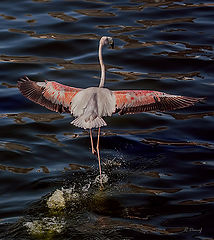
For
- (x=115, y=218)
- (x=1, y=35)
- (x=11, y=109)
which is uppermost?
(x=1, y=35)

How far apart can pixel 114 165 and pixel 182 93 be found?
318 centimetres

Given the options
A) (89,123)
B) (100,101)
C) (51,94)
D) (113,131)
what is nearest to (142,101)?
(100,101)

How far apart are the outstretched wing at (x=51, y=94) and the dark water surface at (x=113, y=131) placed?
3.12ft

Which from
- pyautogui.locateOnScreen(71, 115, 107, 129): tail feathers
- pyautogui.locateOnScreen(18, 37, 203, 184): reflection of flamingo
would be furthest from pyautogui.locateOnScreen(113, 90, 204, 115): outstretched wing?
pyautogui.locateOnScreen(71, 115, 107, 129): tail feathers

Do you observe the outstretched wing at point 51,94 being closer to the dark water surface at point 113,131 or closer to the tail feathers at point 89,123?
the tail feathers at point 89,123

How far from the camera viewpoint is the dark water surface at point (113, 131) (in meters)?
7.73

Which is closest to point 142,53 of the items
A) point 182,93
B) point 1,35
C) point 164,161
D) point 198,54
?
point 198,54

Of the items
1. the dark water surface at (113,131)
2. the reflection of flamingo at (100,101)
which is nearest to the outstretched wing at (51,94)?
the reflection of flamingo at (100,101)

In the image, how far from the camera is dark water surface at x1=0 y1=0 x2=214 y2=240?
773 centimetres

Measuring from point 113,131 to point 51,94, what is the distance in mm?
1951

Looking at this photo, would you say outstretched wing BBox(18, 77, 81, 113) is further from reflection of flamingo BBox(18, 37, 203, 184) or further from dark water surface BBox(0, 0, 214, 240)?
dark water surface BBox(0, 0, 214, 240)

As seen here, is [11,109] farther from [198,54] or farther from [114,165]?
[198,54]

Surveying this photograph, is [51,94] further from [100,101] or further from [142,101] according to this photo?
[142,101]

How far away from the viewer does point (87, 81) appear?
12.6m
